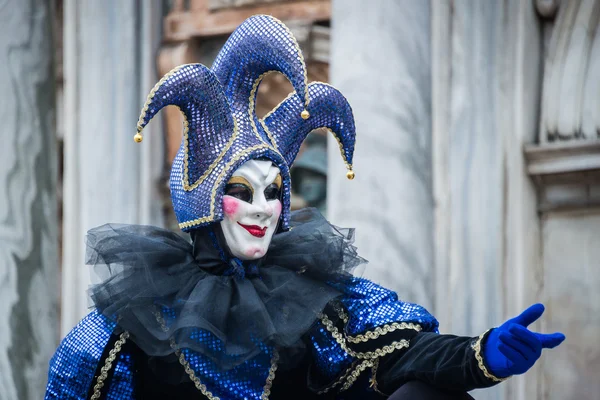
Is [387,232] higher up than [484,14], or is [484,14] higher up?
[484,14]

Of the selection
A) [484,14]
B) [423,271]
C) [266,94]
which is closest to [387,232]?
[423,271]

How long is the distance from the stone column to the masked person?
8.89 feet

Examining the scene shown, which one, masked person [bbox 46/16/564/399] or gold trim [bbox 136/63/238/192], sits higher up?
gold trim [bbox 136/63/238/192]

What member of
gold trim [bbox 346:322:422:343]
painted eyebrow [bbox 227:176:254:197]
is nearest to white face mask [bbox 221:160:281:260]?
painted eyebrow [bbox 227:176:254:197]

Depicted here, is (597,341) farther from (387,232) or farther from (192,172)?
(192,172)

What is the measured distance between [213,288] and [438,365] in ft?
2.04

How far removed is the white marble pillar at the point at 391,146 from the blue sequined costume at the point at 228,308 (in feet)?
5.02

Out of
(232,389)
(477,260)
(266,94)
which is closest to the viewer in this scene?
(232,389)

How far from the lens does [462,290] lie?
523cm

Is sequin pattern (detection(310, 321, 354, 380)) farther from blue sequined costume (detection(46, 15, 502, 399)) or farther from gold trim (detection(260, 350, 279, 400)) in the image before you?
gold trim (detection(260, 350, 279, 400))

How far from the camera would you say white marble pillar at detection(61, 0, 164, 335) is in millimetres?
6469

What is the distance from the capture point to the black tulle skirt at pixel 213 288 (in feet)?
11.3

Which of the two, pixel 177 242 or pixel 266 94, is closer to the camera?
pixel 177 242

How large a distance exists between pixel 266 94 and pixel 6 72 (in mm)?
1191
